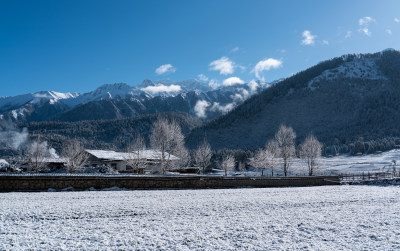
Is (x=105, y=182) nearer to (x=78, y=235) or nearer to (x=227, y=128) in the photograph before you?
(x=78, y=235)

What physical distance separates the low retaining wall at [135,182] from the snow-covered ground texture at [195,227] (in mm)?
8865

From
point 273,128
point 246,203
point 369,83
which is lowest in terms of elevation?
point 246,203

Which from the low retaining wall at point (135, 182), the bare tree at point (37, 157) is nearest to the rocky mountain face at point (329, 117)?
the bare tree at point (37, 157)

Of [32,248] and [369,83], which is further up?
[369,83]

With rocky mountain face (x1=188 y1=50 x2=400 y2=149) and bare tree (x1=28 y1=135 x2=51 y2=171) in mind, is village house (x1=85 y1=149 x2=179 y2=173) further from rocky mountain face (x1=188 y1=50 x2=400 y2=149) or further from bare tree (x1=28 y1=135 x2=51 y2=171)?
rocky mountain face (x1=188 y1=50 x2=400 y2=149)

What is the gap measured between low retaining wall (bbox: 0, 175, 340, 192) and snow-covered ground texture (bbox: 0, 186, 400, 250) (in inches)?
349

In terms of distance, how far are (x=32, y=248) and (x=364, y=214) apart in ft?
52.0

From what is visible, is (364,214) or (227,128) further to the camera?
(227,128)

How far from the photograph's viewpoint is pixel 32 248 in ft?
28.5

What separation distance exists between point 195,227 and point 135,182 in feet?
56.6

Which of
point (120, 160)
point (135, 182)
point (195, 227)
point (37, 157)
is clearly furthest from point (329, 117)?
point (195, 227)

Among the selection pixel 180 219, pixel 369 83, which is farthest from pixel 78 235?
pixel 369 83

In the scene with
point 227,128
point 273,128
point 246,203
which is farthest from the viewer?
point 227,128

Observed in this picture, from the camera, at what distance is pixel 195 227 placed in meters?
11.7
